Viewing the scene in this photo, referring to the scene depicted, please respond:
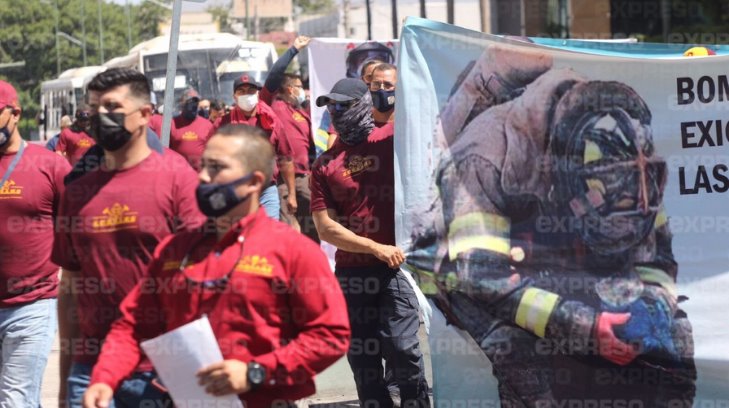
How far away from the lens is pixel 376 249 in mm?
6598

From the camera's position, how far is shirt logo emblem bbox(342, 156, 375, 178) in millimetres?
6812

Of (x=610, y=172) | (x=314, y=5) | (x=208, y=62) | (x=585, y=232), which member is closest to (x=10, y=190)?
(x=585, y=232)

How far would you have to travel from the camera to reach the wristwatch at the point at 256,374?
3.86 metres

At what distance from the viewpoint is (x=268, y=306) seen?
401 centimetres

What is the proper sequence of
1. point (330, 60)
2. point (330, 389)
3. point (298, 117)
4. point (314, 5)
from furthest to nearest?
point (314, 5) → point (330, 60) → point (298, 117) → point (330, 389)

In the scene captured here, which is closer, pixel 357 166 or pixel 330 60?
pixel 357 166

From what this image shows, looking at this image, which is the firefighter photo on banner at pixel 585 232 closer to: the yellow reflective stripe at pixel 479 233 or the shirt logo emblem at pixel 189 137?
the yellow reflective stripe at pixel 479 233

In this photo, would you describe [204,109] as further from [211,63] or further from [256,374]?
[256,374]

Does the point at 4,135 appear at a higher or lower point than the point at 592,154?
higher

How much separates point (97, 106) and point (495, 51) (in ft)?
7.96

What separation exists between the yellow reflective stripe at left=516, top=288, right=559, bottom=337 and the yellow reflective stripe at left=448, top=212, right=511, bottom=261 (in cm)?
24

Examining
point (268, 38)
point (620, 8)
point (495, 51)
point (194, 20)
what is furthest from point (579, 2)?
point (194, 20)

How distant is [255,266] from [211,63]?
89.2 ft

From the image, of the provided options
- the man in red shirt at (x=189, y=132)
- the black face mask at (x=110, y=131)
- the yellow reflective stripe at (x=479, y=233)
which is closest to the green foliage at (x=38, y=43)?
the man in red shirt at (x=189, y=132)
